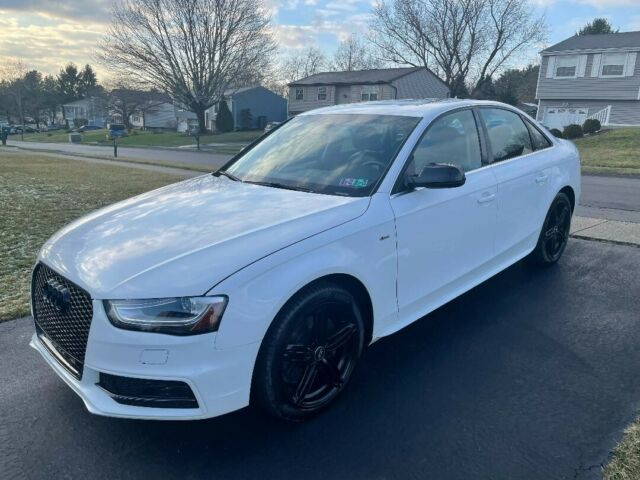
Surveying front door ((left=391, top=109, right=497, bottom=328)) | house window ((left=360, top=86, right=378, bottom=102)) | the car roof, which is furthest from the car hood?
house window ((left=360, top=86, right=378, bottom=102))

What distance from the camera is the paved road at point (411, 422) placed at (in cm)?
244

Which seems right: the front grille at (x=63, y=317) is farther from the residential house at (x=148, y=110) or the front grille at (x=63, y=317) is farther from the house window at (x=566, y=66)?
the residential house at (x=148, y=110)

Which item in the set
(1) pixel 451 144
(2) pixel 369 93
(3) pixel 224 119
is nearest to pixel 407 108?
(1) pixel 451 144

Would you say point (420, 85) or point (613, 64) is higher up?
point (613, 64)

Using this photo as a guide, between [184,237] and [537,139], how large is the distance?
3711 millimetres

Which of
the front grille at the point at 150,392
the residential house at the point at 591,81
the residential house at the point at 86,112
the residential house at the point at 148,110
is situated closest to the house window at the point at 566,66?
the residential house at the point at 591,81

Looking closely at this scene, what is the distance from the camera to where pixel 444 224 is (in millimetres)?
3436

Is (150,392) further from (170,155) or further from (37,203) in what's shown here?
(170,155)

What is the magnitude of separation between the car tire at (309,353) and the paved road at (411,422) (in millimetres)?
152

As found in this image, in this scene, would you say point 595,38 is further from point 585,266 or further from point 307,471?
point 307,471

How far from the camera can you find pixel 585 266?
5395 millimetres

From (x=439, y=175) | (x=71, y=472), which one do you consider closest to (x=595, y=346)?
(x=439, y=175)

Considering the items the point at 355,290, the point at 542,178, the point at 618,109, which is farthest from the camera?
the point at 618,109

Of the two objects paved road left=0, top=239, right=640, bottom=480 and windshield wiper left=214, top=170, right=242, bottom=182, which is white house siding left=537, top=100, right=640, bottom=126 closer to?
paved road left=0, top=239, right=640, bottom=480
